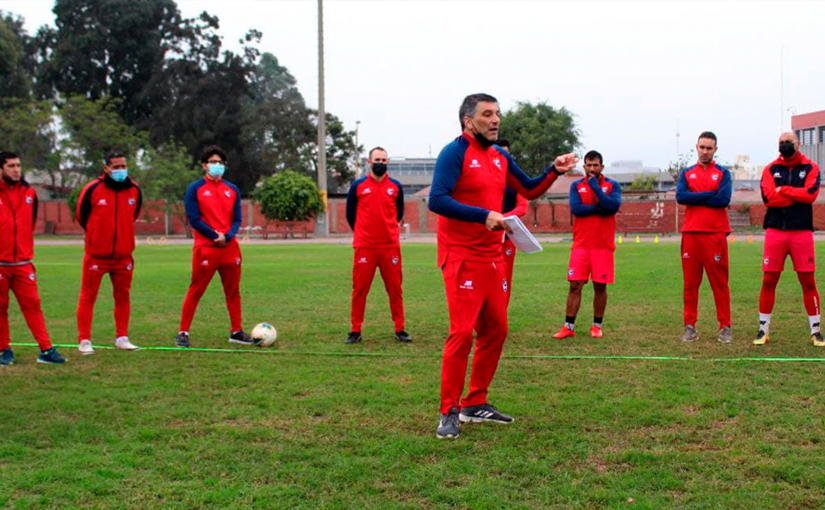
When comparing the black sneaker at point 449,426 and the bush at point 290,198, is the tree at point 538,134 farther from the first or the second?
the black sneaker at point 449,426

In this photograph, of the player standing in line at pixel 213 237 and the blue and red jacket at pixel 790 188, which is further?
the player standing in line at pixel 213 237

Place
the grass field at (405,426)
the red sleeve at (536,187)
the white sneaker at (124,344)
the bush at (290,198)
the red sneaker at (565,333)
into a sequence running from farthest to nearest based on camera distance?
the bush at (290,198)
the red sneaker at (565,333)
the white sneaker at (124,344)
the red sleeve at (536,187)
the grass field at (405,426)

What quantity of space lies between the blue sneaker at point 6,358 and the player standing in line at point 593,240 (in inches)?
248

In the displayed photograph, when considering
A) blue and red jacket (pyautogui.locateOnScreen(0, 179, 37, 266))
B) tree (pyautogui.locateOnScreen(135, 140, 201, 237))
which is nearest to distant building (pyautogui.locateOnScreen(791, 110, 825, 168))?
tree (pyautogui.locateOnScreen(135, 140, 201, 237))

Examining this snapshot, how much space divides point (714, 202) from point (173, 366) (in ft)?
20.8

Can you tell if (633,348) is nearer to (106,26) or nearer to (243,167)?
(243,167)

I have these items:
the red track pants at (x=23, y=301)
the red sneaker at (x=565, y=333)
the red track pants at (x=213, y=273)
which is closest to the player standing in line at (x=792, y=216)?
the red sneaker at (x=565, y=333)

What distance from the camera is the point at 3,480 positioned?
477 cm

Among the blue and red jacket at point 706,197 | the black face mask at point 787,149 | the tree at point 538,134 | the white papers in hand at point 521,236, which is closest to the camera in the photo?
the white papers in hand at point 521,236

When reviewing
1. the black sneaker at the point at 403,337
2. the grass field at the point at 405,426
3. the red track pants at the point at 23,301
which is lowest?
the grass field at the point at 405,426

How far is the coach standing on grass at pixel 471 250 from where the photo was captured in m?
5.75

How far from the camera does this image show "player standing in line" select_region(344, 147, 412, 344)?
9688mm

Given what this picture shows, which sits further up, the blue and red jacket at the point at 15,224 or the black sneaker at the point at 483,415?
the blue and red jacket at the point at 15,224

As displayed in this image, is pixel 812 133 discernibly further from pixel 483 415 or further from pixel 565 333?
pixel 483 415
